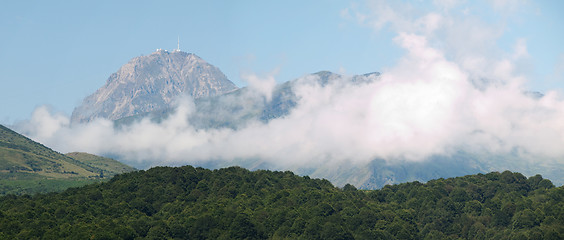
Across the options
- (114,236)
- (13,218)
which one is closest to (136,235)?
(114,236)

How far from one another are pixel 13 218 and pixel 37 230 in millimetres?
14912

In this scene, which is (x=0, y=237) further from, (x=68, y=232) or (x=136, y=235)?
(x=136, y=235)

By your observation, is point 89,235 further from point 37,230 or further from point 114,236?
point 37,230

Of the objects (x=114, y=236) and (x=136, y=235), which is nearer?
(x=114, y=236)

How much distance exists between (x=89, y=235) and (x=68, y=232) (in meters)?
8.81

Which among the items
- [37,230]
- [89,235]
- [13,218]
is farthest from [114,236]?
[13,218]

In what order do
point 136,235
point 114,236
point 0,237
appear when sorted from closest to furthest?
1. point 0,237
2. point 114,236
3. point 136,235

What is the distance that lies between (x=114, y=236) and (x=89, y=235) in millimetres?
7247

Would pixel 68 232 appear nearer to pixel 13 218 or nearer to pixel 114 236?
pixel 114 236

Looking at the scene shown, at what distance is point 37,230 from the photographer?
622 feet

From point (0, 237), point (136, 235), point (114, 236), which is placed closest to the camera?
point (0, 237)

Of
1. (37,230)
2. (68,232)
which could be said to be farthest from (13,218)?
(68,232)

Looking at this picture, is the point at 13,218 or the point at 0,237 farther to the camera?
the point at 13,218

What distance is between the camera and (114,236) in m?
183
